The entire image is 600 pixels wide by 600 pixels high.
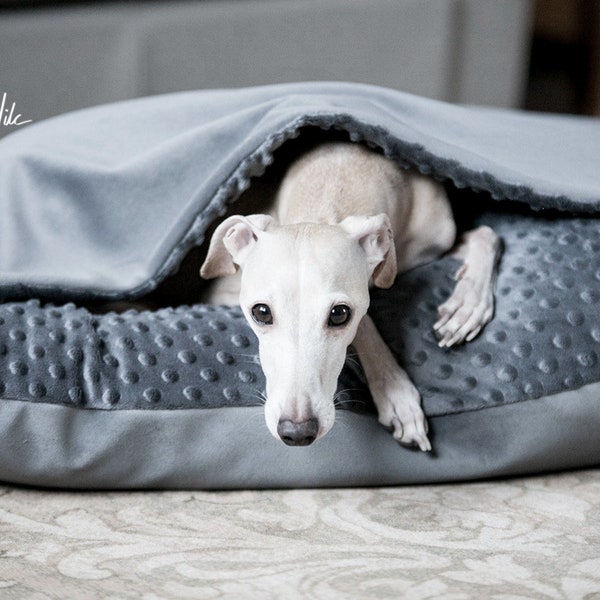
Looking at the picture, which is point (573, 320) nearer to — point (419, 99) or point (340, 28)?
point (419, 99)

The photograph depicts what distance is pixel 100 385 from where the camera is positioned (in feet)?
4.86

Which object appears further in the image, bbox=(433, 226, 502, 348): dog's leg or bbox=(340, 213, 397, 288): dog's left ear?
bbox=(433, 226, 502, 348): dog's leg

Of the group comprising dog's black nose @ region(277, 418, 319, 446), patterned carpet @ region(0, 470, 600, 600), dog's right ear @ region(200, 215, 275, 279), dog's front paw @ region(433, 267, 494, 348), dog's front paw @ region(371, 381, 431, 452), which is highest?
dog's right ear @ region(200, 215, 275, 279)

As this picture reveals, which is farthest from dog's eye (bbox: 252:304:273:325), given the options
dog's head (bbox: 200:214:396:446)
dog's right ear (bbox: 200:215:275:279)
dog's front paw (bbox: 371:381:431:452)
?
dog's front paw (bbox: 371:381:431:452)

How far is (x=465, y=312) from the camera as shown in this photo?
159 cm

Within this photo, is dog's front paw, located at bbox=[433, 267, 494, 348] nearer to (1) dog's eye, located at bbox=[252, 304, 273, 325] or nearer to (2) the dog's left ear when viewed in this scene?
(2) the dog's left ear

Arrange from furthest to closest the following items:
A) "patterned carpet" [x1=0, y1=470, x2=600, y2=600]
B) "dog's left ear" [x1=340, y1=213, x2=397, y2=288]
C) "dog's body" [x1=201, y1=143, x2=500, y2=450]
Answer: "dog's left ear" [x1=340, y1=213, x2=397, y2=288]
"dog's body" [x1=201, y1=143, x2=500, y2=450]
"patterned carpet" [x1=0, y1=470, x2=600, y2=600]

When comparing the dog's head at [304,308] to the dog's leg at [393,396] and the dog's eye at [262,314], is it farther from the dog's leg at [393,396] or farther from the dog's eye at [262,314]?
the dog's leg at [393,396]

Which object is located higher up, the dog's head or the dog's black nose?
the dog's head

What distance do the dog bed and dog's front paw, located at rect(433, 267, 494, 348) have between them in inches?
0.8

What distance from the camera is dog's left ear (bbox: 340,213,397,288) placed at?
1465mm

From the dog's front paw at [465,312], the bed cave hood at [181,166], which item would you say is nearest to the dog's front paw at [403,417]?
the dog's front paw at [465,312]

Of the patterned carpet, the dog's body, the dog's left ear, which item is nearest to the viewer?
the patterned carpet

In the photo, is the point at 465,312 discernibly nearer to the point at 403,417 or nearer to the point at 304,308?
the point at 403,417
